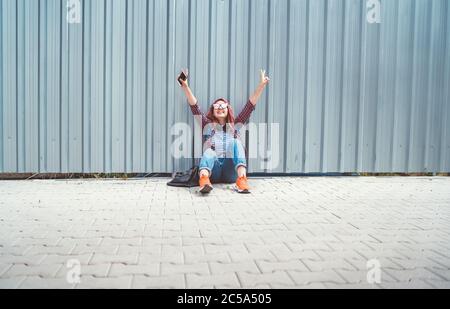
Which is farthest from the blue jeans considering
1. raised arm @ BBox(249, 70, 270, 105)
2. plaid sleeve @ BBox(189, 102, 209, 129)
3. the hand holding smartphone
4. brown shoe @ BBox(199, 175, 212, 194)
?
the hand holding smartphone

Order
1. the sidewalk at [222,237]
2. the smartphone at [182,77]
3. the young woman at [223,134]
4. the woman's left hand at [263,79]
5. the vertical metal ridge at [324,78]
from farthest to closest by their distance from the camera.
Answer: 1. the vertical metal ridge at [324,78]
2. the woman's left hand at [263,79]
3. the smartphone at [182,77]
4. the young woman at [223,134]
5. the sidewalk at [222,237]

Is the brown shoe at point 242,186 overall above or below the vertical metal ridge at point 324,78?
below

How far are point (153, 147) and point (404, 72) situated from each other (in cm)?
405

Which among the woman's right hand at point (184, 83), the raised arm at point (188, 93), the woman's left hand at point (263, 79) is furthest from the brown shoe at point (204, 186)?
the woman's left hand at point (263, 79)

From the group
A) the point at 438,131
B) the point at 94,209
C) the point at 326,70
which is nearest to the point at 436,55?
the point at 438,131

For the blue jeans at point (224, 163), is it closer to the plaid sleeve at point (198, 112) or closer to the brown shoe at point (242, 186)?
the brown shoe at point (242, 186)

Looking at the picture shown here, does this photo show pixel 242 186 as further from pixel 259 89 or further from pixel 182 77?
pixel 182 77

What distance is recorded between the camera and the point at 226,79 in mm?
6133

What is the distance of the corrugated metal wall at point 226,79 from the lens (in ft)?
19.3

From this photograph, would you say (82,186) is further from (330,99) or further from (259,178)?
(330,99)

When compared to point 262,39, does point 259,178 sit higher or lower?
lower

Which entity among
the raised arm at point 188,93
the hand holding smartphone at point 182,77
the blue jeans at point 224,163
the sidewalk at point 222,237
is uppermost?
the hand holding smartphone at point 182,77

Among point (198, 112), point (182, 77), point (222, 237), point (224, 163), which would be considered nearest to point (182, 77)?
point (182, 77)
